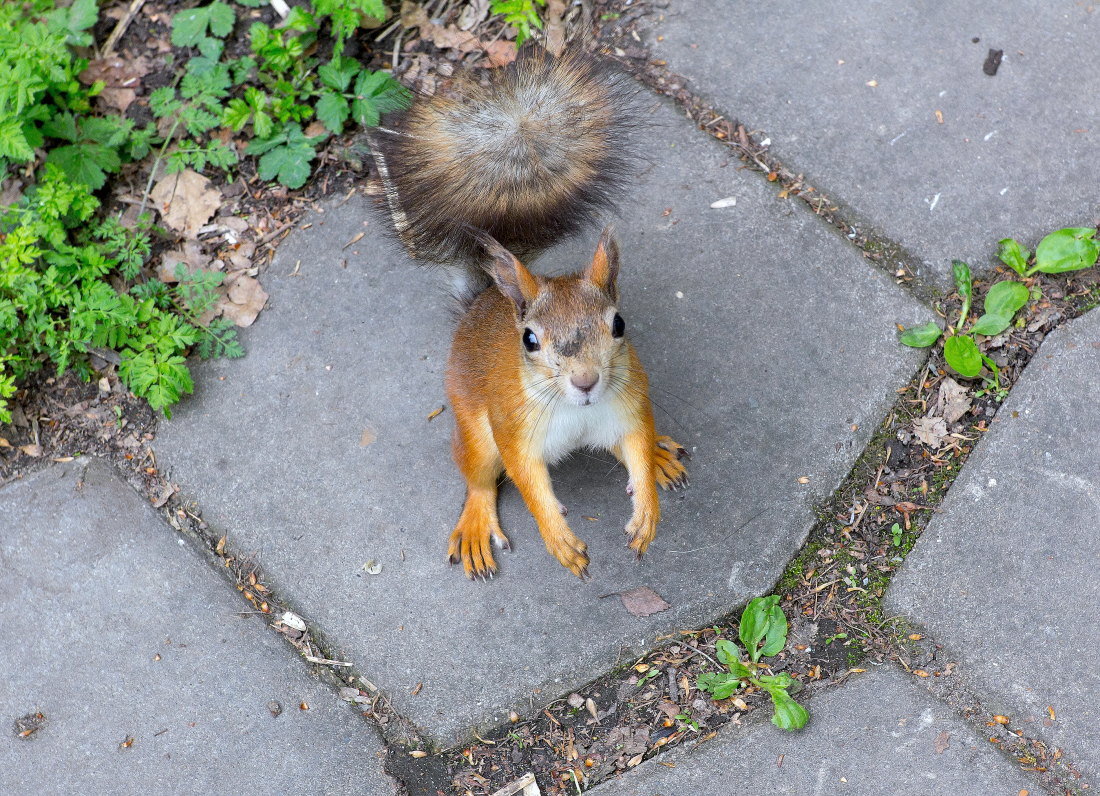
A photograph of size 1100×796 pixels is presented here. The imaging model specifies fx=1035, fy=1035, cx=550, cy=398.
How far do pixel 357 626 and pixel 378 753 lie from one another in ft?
0.89

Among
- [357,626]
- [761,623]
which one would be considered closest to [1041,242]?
[761,623]

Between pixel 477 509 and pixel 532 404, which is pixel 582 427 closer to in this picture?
pixel 532 404

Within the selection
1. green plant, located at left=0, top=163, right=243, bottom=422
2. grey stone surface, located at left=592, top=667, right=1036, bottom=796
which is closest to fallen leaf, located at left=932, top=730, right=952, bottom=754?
grey stone surface, located at left=592, top=667, right=1036, bottom=796

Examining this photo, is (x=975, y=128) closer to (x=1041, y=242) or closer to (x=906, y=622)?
(x=1041, y=242)

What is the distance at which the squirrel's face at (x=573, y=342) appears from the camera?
5.98 feet

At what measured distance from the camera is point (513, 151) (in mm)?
2004

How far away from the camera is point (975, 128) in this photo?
260cm

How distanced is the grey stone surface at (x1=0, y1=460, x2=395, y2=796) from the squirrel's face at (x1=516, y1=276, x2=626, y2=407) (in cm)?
80

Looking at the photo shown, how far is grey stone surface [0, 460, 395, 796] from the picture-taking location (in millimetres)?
2023

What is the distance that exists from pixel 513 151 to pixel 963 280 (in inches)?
43.3

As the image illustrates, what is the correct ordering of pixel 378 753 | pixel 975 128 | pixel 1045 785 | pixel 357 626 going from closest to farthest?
pixel 1045 785, pixel 378 753, pixel 357 626, pixel 975 128

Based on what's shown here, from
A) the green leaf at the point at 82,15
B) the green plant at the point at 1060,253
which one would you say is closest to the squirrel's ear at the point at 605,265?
the green plant at the point at 1060,253

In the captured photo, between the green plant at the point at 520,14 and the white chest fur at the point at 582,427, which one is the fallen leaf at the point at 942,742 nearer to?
the white chest fur at the point at 582,427

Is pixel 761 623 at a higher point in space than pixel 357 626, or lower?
higher
